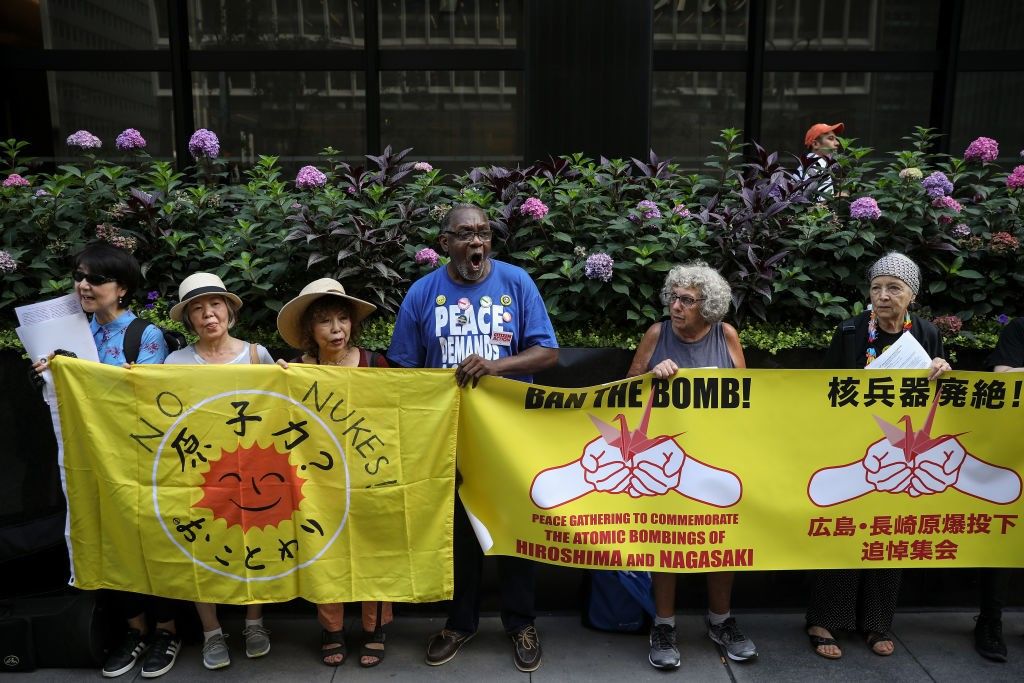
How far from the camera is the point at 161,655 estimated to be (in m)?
4.18

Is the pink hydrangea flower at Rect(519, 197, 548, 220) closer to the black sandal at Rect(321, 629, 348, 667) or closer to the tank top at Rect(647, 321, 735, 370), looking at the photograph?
the tank top at Rect(647, 321, 735, 370)

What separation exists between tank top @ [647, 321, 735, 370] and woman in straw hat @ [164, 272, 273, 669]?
76.9 inches

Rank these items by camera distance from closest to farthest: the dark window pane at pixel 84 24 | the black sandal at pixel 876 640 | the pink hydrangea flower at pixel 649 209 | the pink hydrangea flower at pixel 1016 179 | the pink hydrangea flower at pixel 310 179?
the black sandal at pixel 876 640, the pink hydrangea flower at pixel 649 209, the pink hydrangea flower at pixel 1016 179, the pink hydrangea flower at pixel 310 179, the dark window pane at pixel 84 24

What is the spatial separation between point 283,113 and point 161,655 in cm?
593

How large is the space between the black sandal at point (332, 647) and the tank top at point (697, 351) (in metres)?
2.10

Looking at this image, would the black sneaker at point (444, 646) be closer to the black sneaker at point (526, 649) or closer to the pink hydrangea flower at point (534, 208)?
the black sneaker at point (526, 649)

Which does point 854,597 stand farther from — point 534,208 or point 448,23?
point 448,23

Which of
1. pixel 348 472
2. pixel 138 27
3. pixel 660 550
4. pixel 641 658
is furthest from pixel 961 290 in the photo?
pixel 138 27

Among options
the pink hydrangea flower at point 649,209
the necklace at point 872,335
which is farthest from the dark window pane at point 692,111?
the necklace at point 872,335

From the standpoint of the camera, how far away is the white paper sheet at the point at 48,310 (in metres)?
3.99

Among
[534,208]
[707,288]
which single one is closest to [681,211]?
[534,208]

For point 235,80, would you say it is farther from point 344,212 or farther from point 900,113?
point 900,113

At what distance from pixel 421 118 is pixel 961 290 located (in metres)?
5.41

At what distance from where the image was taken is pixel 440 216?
206 inches
